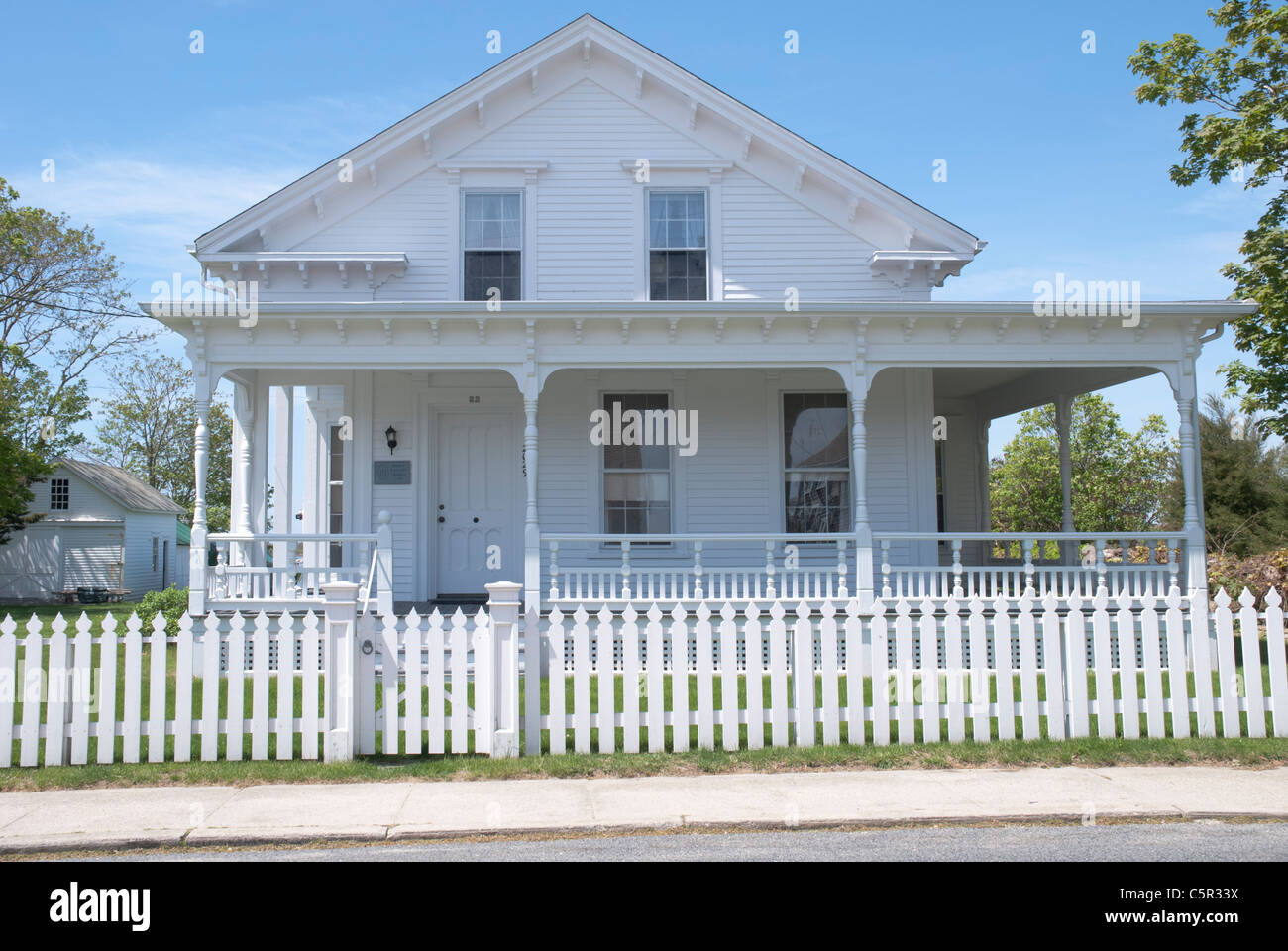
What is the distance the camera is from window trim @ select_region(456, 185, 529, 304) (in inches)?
562

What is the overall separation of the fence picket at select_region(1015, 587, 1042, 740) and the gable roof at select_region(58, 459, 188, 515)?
112 ft

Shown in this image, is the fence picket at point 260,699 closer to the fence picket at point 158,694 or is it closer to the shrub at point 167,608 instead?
the fence picket at point 158,694

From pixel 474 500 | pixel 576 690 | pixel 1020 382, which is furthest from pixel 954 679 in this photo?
pixel 1020 382

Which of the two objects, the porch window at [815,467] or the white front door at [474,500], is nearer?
the white front door at [474,500]

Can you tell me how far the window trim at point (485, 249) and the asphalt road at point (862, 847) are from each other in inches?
394

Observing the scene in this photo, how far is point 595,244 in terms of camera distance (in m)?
14.4

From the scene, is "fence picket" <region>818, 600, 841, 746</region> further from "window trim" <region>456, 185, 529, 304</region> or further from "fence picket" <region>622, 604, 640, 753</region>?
"window trim" <region>456, 185, 529, 304</region>

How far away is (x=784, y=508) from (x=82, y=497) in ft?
99.0

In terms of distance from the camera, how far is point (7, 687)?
6.87 meters

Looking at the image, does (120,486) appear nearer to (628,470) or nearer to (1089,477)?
(628,470)

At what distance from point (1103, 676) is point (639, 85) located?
10.7m

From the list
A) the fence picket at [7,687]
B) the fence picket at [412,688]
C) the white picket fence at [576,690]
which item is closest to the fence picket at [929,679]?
the white picket fence at [576,690]

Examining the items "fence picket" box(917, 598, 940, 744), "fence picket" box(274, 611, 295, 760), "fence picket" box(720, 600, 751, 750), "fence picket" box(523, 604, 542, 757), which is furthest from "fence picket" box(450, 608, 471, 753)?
"fence picket" box(917, 598, 940, 744)

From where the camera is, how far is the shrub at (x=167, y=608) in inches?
585
